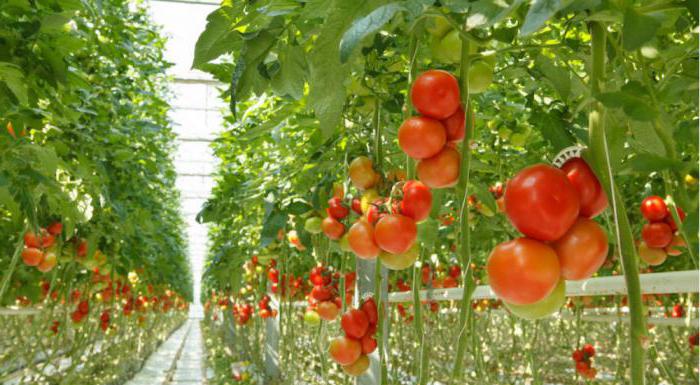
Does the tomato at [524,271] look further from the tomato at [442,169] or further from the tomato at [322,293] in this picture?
the tomato at [322,293]

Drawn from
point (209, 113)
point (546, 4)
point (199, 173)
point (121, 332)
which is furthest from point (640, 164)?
point (199, 173)

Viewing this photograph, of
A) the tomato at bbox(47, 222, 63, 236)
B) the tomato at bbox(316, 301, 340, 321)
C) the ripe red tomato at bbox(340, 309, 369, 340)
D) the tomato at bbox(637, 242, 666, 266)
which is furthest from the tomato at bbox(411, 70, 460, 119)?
the tomato at bbox(47, 222, 63, 236)

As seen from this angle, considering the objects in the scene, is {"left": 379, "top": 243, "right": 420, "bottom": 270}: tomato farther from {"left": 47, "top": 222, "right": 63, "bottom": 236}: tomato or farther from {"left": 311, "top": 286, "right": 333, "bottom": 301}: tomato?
{"left": 47, "top": 222, "right": 63, "bottom": 236}: tomato

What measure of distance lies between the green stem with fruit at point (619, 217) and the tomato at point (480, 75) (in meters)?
0.20

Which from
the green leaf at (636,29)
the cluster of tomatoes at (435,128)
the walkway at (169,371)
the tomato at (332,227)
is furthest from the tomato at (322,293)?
the walkway at (169,371)

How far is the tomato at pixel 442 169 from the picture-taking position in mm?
676

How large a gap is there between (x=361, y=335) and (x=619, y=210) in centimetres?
76

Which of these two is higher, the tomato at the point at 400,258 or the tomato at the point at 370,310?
the tomato at the point at 400,258

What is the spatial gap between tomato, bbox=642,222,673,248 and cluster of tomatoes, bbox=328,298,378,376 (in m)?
0.58

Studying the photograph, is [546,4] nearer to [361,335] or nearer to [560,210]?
[560,210]

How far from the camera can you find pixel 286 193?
75.3 inches

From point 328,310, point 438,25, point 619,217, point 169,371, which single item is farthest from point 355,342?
point 169,371

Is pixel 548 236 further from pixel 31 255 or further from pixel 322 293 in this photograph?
pixel 31 255

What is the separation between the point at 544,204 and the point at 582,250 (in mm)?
51
